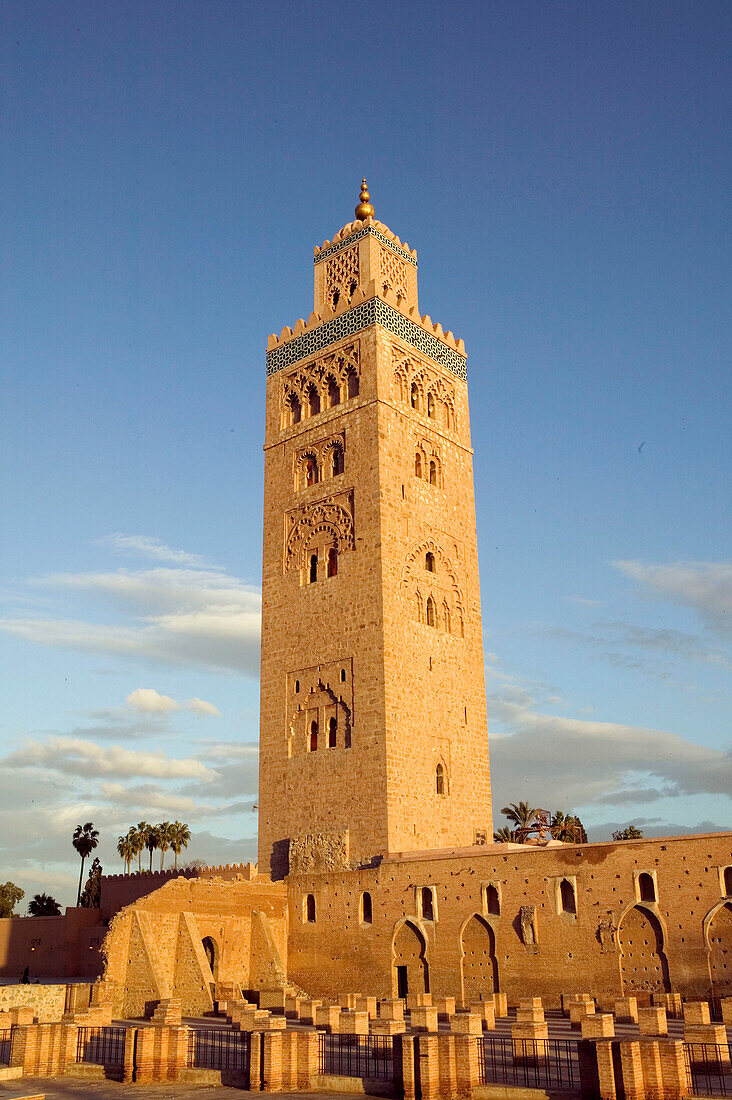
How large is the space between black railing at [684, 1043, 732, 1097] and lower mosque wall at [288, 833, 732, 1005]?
635 cm

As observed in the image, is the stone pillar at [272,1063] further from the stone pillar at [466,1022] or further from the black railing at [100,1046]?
the black railing at [100,1046]

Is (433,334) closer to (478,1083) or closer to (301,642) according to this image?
(301,642)

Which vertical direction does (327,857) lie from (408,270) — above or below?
below

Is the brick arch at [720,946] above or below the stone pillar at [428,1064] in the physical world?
above

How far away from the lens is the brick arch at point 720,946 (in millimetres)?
19281

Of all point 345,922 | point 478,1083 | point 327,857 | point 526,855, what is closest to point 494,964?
point 526,855

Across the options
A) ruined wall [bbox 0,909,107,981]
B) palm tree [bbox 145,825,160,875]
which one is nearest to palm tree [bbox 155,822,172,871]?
palm tree [bbox 145,825,160,875]

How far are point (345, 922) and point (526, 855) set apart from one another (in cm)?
568

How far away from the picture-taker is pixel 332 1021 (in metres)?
18.3

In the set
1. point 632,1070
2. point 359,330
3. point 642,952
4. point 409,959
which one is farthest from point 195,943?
point 359,330

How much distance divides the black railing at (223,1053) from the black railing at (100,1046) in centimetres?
111

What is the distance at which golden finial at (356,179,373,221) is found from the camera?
3519 cm

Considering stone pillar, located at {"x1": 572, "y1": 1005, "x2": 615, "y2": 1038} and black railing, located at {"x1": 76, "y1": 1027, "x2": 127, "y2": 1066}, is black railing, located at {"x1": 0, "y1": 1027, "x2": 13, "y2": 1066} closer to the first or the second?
black railing, located at {"x1": 76, "y1": 1027, "x2": 127, "y2": 1066}

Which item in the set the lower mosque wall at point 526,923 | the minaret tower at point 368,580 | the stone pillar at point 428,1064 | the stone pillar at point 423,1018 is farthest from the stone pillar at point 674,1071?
the minaret tower at point 368,580
